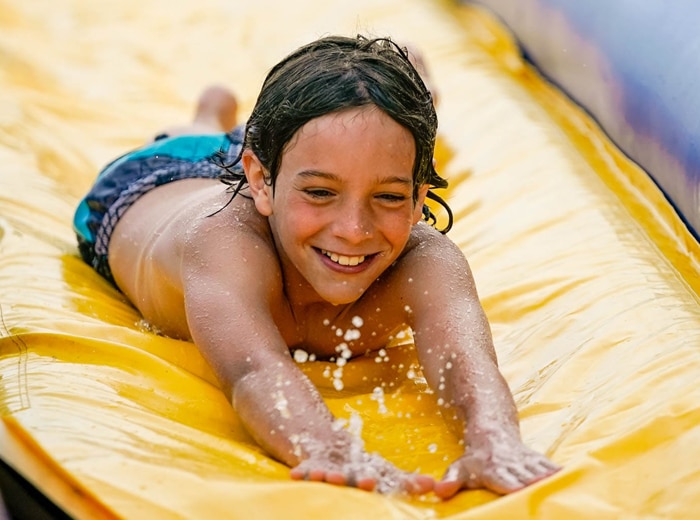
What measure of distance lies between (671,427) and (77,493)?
0.80 metres

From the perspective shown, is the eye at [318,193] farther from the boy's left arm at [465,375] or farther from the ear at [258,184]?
the boy's left arm at [465,375]

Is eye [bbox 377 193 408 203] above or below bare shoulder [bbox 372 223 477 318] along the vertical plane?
above

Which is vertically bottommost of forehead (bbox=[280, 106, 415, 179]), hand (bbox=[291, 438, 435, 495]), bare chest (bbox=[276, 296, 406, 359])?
bare chest (bbox=[276, 296, 406, 359])

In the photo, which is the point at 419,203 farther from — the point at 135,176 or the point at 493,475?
the point at 135,176

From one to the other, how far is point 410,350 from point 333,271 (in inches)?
12.2

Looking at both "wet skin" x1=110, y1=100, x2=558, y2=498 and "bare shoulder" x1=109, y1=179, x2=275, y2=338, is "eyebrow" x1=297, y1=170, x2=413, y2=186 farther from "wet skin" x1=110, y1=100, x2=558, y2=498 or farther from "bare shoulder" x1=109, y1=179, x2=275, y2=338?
"bare shoulder" x1=109, y1=179, x2=275, y2=338

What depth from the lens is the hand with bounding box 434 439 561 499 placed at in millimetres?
1327

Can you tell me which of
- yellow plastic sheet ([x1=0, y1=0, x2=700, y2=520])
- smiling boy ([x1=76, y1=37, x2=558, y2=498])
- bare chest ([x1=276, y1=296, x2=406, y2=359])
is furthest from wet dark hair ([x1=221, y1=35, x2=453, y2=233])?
yellow plastic sheet ([x1=0, y1=0, x2=700, y2=520])

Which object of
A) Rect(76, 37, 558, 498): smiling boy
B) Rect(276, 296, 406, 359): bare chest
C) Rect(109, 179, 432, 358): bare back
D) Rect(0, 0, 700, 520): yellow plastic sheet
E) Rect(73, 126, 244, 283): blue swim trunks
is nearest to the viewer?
Rect(0, 0, 700, 520): yellow plastic sheet

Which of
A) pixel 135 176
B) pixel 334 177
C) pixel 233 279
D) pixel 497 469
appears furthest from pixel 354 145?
pixel 135 176

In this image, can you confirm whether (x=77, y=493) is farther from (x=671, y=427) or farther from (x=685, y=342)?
(x=685, y=342)

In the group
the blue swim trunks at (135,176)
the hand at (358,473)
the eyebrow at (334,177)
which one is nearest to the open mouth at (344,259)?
the eyebrow at (334,177)

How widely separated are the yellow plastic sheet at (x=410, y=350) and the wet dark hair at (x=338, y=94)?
39cm

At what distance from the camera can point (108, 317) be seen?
6.52 ft
